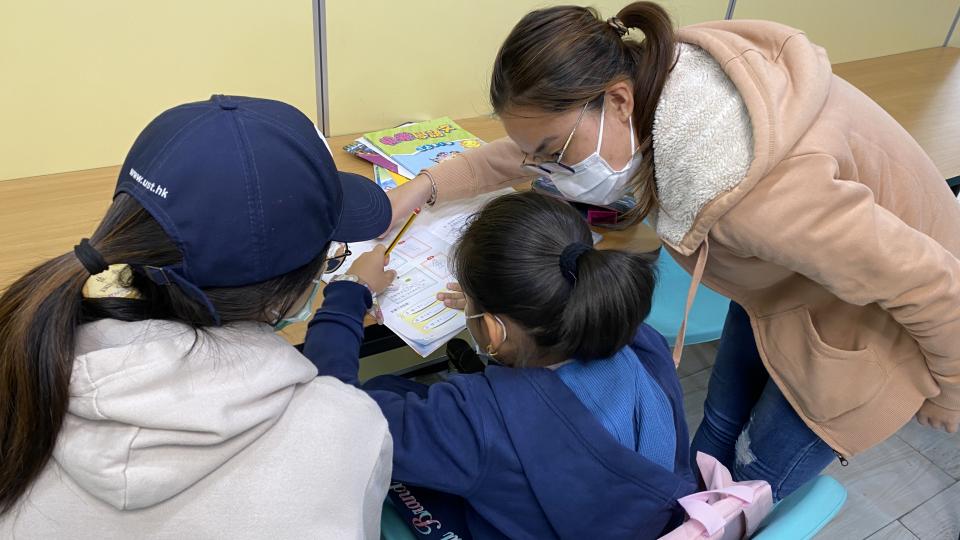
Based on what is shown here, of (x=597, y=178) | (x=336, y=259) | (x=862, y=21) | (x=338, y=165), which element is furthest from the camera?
(x=862, y=21)

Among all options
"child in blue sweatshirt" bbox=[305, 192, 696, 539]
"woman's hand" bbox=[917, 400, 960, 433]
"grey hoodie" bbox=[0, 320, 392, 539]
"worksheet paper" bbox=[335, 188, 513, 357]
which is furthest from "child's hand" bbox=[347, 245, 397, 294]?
"woman's hand" bbox=[917, 400, 960, 433]

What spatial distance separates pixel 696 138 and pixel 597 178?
202 mm

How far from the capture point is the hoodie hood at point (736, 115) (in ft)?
2.97

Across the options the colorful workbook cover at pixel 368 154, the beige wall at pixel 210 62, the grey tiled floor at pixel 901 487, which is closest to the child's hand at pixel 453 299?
the colorful workbook cover at pixel 368 154

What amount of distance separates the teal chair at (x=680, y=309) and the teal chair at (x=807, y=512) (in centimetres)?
73

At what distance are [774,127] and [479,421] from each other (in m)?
0.55

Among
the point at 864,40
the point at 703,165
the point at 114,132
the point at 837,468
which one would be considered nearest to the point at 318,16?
the point at 114,132

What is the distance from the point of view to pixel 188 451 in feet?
2.10

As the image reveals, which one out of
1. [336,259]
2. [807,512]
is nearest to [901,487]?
[807,512]

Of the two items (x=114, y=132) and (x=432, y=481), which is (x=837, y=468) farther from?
(x=114, y=132)

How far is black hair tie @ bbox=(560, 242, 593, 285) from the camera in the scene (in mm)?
893

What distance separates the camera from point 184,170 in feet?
2.12

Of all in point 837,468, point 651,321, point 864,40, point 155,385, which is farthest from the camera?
point 864,40

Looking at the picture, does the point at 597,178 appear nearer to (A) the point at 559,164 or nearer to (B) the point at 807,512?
(A) the point at 559,164
